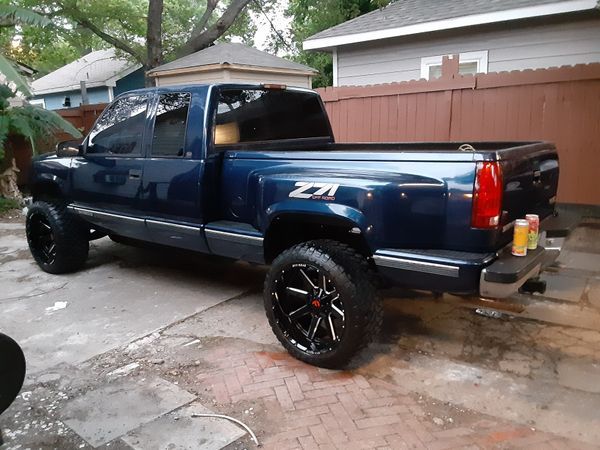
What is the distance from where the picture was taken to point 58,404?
2.90m

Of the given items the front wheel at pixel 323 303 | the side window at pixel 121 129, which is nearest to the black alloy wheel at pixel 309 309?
the front wheel at pixel 323 303

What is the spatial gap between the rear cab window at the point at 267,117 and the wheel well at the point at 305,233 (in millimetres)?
927

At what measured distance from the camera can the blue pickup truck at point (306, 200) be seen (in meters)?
2.67

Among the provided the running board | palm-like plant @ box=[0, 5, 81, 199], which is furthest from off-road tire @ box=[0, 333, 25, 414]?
palm-like plant @ box=[0, 5, 81, 199]

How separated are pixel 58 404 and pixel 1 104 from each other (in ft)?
28.7

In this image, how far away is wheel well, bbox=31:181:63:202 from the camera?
5.35 m

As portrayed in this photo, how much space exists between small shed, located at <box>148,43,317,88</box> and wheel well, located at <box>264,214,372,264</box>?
22.6 ft

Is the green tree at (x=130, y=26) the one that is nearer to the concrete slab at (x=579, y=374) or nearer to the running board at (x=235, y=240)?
the running board at (x=235, y=240)

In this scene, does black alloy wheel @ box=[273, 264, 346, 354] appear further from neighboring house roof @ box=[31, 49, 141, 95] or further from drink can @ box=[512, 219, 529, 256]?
neighboring house roof @ box=[31, 49, 141, 95]

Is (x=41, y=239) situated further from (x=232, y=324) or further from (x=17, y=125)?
(x=17, y=125)

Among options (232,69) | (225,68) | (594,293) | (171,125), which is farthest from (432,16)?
(171,125)

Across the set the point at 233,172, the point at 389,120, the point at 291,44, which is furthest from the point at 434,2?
the point at 291,44

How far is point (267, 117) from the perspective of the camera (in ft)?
14.4

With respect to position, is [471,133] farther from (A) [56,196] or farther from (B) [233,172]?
(A) [56,196]
